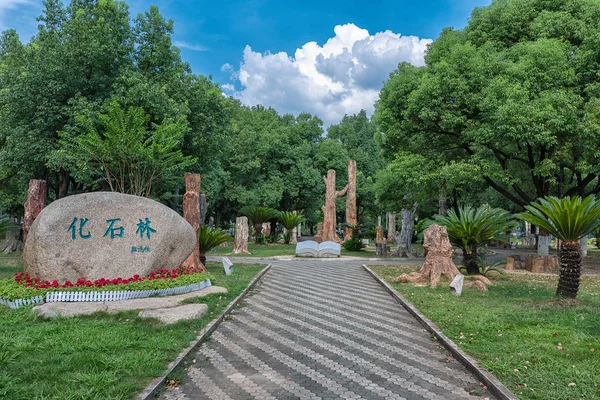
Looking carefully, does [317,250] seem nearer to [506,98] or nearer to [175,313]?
[506,98]

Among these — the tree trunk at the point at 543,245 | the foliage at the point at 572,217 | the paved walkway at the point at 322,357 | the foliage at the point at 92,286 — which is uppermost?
the foliage at the point at 572,217

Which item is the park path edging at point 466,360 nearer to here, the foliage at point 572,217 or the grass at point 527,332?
the grass at point 527,332

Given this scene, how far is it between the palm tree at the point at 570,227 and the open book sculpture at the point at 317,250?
41.9ft

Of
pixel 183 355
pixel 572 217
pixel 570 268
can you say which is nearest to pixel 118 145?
pixel 183 355

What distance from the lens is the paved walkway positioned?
4617mm

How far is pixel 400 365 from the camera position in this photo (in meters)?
5.43

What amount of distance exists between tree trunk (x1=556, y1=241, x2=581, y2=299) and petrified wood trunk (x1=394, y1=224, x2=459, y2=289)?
9.66ft

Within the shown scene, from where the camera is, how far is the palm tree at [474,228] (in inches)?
504

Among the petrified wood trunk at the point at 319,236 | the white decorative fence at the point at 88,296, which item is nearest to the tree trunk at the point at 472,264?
the white decorative fence at the point at 88,296

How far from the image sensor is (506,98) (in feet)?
46.3

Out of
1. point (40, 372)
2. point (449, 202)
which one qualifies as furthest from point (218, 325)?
point (449, 202)

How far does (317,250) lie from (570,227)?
531 inches

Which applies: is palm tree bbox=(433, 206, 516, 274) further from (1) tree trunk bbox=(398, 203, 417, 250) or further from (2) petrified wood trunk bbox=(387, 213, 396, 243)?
(2) petrified wood trunk bbox=(387, 213, 396, 243)

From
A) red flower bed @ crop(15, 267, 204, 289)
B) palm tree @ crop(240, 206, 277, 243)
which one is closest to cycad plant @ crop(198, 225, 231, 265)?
red flower bed @ crop(15, 267, 204, 289)
